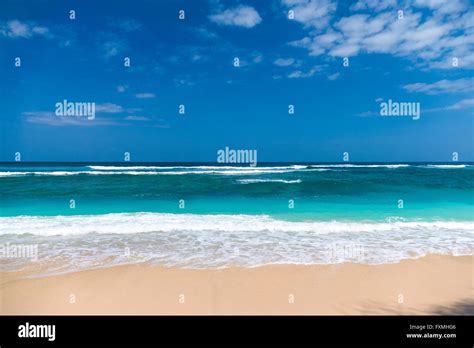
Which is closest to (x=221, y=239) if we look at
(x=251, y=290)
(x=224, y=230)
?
(x=224, y=230)

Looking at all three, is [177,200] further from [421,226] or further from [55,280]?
[421,226]

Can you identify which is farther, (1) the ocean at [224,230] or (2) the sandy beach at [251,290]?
(1) the ocean at [224,230]

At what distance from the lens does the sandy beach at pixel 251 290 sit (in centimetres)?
433

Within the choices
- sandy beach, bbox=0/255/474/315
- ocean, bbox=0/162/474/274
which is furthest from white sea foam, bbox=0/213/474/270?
sandy beach, bbox=0/255/474/315

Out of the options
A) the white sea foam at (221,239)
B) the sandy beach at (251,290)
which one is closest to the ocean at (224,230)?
the white sea foam at (221,239)

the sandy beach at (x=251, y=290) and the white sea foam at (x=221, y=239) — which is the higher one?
the white sea foam at (x=221, y=239)

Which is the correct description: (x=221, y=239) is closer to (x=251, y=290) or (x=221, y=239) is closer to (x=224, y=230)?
(x=224, y=230)

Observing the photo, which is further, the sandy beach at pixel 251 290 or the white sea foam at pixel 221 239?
the white sea foam at pixel 221 239

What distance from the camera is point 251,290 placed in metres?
4.84

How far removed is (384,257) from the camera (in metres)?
6.51

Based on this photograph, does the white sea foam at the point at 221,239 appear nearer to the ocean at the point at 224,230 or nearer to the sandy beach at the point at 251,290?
the ocean at the point at 224,230

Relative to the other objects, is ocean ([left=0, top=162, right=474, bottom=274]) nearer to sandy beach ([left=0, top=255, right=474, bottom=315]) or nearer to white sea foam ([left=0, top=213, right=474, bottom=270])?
white sea foam ([left=0, top=213, right=474, bottom=270])
